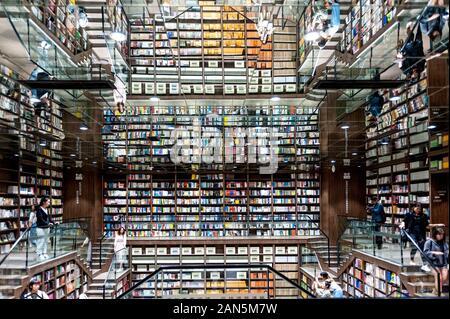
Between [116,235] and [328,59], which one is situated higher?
[328,59]

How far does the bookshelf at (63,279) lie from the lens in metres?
5.64

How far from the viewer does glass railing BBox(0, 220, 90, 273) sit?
472 cm

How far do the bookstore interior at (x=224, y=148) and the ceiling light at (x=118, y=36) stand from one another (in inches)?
1.8

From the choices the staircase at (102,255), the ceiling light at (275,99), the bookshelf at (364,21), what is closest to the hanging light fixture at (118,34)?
the ceiling light at (275,99)

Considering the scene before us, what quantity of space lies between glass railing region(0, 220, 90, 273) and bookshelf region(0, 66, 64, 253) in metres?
0.18

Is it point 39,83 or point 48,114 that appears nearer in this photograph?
point 39,83

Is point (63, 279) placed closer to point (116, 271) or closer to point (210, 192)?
point (116, 271)

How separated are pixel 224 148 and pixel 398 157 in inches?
124

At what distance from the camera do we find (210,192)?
31.0ft

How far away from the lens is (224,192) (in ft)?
31.1

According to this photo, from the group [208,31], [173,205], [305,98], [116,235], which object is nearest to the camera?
[208,31]
